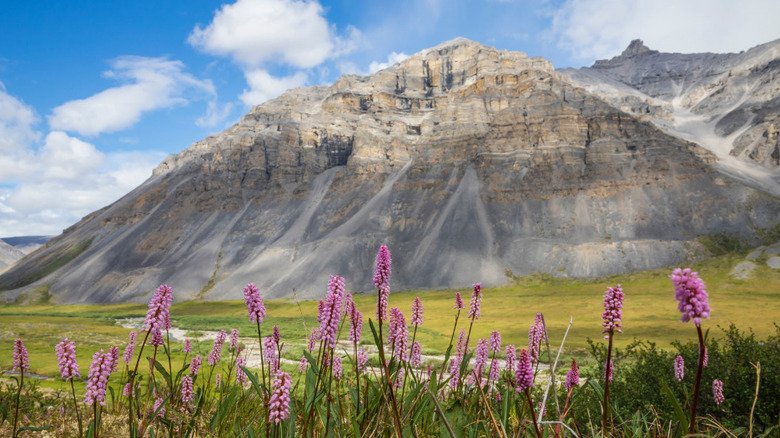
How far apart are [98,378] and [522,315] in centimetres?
7130

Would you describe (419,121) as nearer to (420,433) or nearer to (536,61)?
(536,61)

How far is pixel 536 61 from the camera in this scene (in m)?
172

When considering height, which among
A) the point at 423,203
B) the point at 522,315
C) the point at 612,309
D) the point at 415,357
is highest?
the point at 423,203

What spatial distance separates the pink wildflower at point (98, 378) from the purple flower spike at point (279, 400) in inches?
53.6

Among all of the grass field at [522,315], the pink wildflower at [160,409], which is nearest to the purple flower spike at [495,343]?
the pink wildflower at [160,409]

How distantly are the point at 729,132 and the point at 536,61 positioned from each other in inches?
3311

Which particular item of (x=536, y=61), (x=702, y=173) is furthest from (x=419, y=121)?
(x=702, y=173)

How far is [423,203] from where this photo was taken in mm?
126562

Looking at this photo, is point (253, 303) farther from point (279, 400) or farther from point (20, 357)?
point (20, 357)

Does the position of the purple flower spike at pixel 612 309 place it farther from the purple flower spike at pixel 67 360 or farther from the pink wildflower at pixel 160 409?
the purple flower spike at pixel 67 360

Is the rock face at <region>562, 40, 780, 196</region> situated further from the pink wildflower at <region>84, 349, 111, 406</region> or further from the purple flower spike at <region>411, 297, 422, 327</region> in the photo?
the pink wildflower at <region>84, 349, 111, 406</region>

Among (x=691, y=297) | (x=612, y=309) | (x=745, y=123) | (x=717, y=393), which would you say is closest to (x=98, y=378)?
(x=612, y=309)

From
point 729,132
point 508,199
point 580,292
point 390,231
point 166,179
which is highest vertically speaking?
point 729,132

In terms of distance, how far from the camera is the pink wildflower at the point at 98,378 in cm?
300
